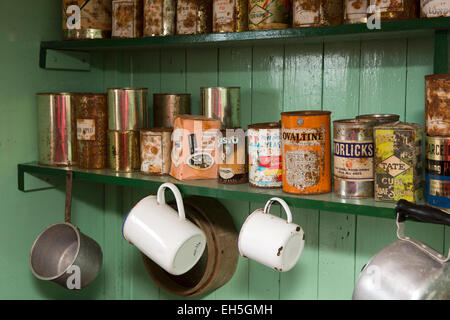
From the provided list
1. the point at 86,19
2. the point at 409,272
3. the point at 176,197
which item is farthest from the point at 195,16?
the point at 409,272

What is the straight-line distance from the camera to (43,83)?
5.22ft

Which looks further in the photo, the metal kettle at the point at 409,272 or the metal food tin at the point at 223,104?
the metal food tin at the point at 223,104

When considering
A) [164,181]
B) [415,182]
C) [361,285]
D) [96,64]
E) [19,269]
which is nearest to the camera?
[361,285]

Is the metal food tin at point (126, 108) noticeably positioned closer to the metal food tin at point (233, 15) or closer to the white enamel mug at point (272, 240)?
the metal food tin at point (233, 15)

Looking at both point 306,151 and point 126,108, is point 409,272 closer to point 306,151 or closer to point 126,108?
point 306,151

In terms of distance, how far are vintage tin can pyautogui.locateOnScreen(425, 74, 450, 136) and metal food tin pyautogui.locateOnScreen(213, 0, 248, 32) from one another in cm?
48

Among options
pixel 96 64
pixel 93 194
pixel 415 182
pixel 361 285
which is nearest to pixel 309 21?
pixel 415 182

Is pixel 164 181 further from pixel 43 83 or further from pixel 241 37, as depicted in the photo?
pixel 43 83

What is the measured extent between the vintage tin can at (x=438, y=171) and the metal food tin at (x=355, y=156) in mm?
115

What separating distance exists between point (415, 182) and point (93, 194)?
3.66ft

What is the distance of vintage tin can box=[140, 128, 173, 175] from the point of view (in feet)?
4.44

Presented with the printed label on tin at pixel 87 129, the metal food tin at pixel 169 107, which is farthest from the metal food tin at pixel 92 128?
the metal food tin at pixel 169 107

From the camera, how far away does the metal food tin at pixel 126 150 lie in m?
1.43

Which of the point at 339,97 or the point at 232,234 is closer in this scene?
the point at 339,97
